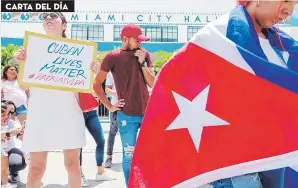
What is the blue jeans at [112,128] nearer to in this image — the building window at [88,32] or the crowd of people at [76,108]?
the crowd of people at [76,108]

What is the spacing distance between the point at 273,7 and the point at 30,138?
7.10 feet

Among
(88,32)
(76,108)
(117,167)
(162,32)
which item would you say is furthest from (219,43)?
(162,32)

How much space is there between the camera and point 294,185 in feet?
8.27

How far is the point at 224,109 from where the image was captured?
2.31 m

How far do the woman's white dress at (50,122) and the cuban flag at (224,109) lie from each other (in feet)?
5.29

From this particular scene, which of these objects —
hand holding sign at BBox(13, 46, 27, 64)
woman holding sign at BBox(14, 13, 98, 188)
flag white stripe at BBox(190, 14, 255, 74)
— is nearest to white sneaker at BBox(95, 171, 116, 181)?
woman holding sign at BBox(14, 13, 98, 188)

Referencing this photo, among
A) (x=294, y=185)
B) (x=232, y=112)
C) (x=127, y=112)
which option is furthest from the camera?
(x=127, y=112)

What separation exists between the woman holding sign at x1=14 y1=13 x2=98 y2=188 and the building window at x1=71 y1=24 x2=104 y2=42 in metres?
27.4

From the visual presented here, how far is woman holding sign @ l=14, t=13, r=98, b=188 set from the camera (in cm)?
386

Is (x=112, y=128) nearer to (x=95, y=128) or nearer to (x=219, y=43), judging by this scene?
(x=95, y=128)

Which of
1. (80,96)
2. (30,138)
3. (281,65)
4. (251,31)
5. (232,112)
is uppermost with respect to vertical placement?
(251,31)

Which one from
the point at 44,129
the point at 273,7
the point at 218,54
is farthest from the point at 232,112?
the point at 44,129

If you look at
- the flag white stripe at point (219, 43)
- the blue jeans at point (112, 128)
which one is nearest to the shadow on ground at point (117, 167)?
the blue jeans at point (112, 128)

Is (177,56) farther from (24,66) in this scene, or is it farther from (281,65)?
(24,66)
